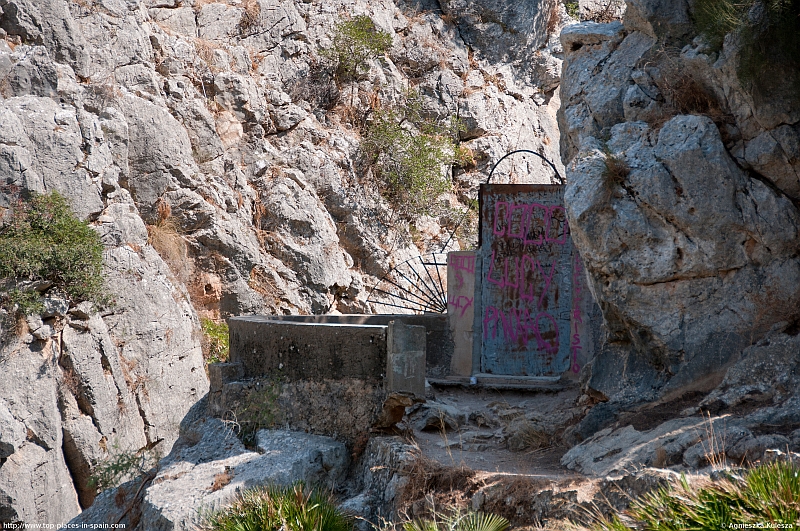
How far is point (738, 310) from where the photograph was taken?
6285 mm

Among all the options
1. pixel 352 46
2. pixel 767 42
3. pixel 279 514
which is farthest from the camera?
pixel 352 46

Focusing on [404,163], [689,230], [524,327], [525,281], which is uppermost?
[404,163]

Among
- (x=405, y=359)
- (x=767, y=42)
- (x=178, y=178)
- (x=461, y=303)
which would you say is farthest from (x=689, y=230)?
(x=178, y=178)

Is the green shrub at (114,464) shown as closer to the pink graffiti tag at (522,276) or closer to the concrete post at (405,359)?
the concrete post at (405,359)

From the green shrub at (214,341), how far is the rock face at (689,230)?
7828 millimetres

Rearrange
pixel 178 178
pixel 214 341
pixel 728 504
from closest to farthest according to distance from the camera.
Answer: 1. pixel 728 504
2. pixel 214 341
3. pixel 178 178

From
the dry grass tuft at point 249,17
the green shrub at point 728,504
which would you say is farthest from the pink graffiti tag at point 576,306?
the dry grass tuft at point 249,17

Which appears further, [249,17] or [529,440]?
[249,17]

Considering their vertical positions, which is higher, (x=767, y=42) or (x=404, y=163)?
(x=404, y=163)

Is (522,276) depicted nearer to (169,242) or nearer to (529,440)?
(529,440)

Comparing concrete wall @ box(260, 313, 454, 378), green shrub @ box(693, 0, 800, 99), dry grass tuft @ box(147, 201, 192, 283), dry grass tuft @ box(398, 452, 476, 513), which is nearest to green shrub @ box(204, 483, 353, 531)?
dry grass tuft @ box(398, 452, 476, 513)

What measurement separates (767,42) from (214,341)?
990 centimetres

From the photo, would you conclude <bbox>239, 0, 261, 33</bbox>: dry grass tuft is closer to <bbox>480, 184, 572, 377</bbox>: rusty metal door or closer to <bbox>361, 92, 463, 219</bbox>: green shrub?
<bbox>361, 92, 463, 219</bbox>: green shrub

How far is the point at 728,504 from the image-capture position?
12.0 ft
